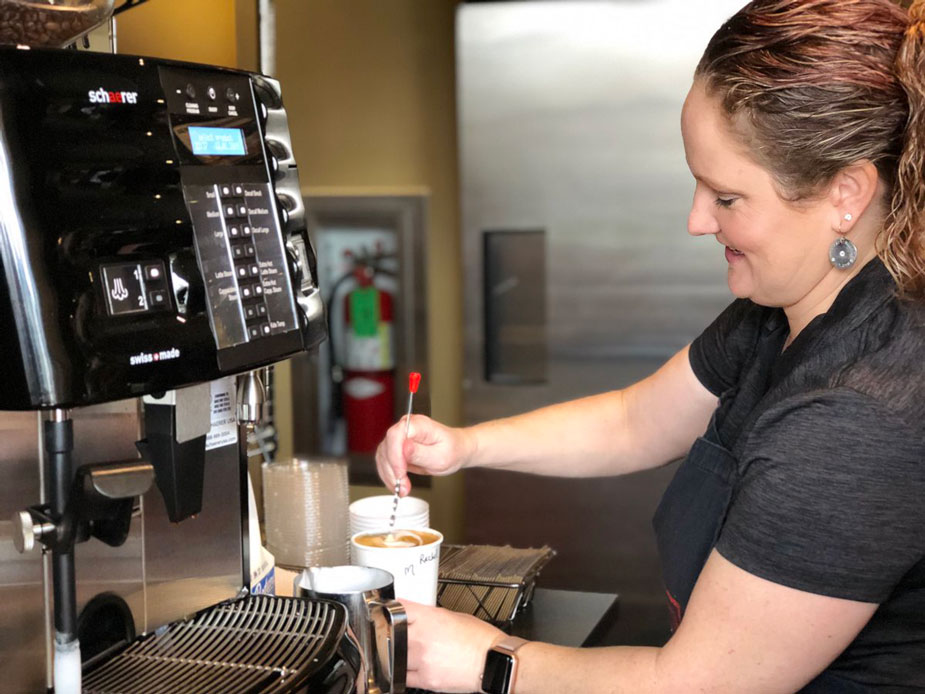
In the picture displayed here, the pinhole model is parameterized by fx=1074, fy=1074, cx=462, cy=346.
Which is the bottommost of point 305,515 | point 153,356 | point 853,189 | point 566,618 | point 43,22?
point 566,618

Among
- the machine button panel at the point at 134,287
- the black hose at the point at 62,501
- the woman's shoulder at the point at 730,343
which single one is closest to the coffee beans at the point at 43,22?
the machine button panel at the point at 134,287

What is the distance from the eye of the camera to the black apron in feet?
3.77

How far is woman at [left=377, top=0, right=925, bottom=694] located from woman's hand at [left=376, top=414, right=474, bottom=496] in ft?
0.94

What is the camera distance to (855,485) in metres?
0.93

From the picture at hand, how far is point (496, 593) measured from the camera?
1.27m

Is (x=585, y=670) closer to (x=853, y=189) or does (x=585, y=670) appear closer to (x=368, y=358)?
(x=853, y=189)

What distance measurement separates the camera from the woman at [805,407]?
941 mm

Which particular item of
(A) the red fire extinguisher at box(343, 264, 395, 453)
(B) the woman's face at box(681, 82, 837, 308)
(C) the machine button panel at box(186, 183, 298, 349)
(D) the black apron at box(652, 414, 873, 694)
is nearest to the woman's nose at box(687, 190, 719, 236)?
(B) the woman's face at box(681, 82, 837, 308)

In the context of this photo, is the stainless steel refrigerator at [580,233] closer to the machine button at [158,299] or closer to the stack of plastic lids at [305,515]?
the stack of plastic lids at [305,515]

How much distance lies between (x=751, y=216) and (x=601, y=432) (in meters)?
0.48

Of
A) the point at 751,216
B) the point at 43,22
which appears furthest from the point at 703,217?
the point at 43,22

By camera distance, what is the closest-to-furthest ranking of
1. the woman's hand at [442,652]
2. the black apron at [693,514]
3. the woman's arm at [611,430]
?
1. the woman's hand at [442,652]
2. the black apron at [693,514]
3. the woman's arm at [611,430]

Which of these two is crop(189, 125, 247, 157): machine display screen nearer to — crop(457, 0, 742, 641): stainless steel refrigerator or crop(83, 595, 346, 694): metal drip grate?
crop(83, 595, 346, 694): metal drip grate

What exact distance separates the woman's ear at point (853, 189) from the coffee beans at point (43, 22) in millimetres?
702
